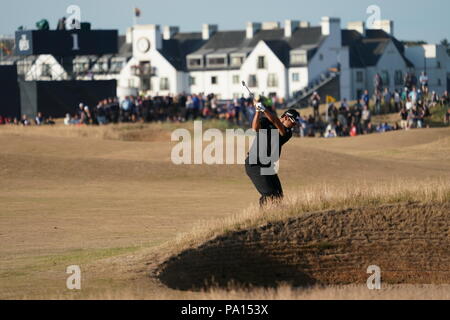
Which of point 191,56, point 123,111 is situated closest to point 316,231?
point 123,111

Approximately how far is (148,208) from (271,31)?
3769 inches

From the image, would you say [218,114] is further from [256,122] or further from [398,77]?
[398,77]

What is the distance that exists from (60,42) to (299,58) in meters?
48.8

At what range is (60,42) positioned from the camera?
66938 millimetres

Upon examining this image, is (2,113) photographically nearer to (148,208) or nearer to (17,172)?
(17,172)

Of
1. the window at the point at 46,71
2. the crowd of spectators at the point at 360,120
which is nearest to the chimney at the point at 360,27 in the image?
the window at the point at 46,71

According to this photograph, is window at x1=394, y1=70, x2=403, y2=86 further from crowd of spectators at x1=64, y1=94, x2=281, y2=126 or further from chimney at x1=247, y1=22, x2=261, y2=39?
crowd of spectators at x1=64, y1=94, x2=281, y2=126

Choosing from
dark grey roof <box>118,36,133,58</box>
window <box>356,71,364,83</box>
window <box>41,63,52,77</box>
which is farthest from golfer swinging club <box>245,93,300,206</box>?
dark grey roof <box>118,36,133,58</box>

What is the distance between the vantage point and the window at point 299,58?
112m

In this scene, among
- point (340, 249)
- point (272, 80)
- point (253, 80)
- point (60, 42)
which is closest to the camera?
point (340, 249)

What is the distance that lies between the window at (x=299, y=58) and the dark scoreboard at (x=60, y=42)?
148 feet

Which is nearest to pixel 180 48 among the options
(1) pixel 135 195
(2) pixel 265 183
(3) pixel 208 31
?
(3) pixel 208 31

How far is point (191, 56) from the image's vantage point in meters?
120
